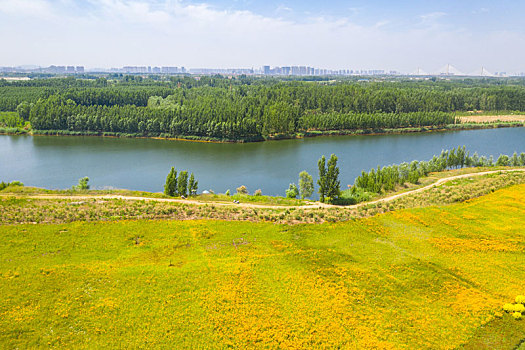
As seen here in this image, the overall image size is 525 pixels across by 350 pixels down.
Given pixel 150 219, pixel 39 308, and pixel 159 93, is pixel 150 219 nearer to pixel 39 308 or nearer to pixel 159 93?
pixel 39 308

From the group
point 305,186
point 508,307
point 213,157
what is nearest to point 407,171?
point 305,186

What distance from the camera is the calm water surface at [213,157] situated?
139ft

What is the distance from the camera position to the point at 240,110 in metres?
70.9

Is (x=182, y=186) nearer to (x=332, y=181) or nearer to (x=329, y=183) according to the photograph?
(x=329, y=183)

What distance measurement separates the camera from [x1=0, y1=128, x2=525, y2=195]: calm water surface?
42375 mm

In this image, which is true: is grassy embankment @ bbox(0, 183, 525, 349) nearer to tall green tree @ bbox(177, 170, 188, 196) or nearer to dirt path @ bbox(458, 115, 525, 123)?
tall green tree @ bbox(177, 170, 188, 196)

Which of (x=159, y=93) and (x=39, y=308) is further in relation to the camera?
(x=159, y=93)

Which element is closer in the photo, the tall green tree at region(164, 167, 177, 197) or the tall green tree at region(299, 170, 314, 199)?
the tall green tree at region(164, 167, 177, 197)

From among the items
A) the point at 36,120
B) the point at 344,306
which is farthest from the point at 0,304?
the point at 36,120

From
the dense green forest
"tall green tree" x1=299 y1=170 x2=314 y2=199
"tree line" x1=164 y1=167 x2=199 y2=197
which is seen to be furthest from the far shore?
"tree line" x1=164 y1=167 x2=199 y2=197

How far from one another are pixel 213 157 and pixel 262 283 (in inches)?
1441

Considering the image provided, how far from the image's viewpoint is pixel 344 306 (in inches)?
637

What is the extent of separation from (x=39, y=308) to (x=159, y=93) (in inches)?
3519

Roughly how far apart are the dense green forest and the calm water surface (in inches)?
141
